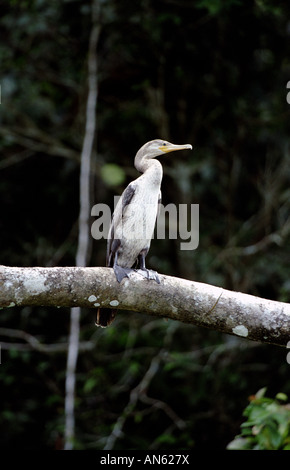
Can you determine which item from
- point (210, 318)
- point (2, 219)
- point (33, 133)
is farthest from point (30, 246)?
point (210, 318)

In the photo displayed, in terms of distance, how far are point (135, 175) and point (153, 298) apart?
386 centimetres

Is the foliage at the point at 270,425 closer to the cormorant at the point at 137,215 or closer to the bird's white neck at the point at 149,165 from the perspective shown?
the cormorant at the point at 137,215

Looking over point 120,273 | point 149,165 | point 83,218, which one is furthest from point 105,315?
point 83,218

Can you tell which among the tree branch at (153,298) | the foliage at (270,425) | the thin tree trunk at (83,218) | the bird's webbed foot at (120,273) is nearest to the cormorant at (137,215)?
the bird's webbed foot at (120,273)

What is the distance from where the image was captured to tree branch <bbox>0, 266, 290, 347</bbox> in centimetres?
275

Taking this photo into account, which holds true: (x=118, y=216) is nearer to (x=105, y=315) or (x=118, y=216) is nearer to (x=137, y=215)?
(x=137, y=215)

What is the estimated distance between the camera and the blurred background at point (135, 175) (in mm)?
5875

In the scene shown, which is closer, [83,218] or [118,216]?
[118,216]

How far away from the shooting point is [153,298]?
296cm

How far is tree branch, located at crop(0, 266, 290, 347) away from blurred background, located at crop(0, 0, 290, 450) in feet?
9.53

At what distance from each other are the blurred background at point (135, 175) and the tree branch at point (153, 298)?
2.90 meters

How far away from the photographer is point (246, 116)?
21.2 feet

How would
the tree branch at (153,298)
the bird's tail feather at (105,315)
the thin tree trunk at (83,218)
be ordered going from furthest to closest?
the thin tree trunk at (83,218) → the bird's tail feather at (105,315) → the tree branch at (153,298)
